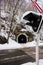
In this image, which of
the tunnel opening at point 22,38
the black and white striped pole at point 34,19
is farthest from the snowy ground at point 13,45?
the black and white striped pole at point 34,19

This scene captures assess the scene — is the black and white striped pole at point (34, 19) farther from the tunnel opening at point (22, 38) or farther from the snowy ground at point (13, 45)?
the tunnel opening at point (22, 38)

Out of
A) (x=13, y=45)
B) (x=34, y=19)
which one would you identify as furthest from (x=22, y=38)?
(x=34, y=19)

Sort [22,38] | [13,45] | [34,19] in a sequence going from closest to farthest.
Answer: [34,19] → [13,45] → [22,38]

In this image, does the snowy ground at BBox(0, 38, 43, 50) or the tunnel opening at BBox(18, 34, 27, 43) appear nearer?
the snowy ground at BBox(0, 38, 43, 50)

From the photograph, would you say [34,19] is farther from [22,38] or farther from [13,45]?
[22,38]

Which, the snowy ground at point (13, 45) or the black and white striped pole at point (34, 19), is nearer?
the black and white striped pole at point (34, 19)

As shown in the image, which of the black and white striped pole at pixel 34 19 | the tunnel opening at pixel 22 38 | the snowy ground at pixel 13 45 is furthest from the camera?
the tunnel opening at pixel 22 38

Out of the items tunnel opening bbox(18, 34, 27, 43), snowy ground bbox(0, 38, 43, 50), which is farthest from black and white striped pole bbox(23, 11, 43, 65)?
tunnel opening bbox(18, 34, 27, 43)

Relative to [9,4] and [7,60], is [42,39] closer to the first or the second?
[9,4]

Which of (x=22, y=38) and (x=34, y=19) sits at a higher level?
(x=34, y=19)

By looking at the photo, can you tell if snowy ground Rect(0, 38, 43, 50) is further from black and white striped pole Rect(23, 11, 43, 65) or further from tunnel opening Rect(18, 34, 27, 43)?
black and white striped pole Rect(23, 11, 43, 65)

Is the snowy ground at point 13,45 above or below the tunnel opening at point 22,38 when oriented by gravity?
below

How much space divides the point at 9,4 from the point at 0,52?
6.39 meters

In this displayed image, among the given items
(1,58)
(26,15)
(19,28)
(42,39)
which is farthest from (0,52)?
(26,15)
